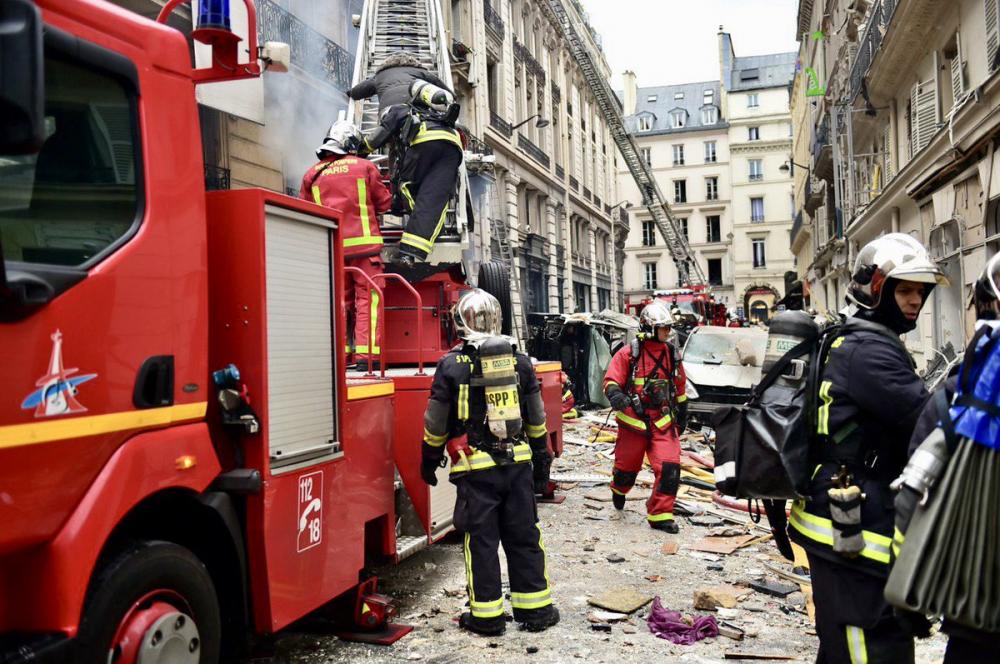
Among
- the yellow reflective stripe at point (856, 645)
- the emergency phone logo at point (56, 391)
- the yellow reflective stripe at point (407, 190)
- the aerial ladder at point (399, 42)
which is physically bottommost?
the yellow reflective stripe at point (856, 645)

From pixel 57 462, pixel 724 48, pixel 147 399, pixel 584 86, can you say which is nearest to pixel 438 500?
pixel 147 399

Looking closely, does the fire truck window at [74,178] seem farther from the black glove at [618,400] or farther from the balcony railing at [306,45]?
the balcony railing at [306,45]

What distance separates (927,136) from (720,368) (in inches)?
234

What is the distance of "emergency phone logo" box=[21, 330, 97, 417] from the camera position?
85.4 inches

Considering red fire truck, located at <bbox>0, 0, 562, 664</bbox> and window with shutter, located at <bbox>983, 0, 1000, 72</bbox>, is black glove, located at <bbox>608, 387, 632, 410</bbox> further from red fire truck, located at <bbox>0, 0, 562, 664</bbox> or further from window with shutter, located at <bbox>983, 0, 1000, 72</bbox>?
window with shutter, located at <bbox>983, 0, 1000, 72</bbox>

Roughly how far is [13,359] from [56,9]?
106cm

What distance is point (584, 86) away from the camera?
41.5m

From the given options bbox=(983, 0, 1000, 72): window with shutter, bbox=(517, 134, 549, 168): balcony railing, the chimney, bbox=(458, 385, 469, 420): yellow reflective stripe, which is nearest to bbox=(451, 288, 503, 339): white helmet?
bbox=(458, 385, 469, 420): yellow reflective stripe

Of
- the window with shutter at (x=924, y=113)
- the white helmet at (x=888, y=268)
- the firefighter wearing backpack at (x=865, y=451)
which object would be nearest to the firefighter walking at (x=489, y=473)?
the firefighter wearing backpack at (x=865, y=451)

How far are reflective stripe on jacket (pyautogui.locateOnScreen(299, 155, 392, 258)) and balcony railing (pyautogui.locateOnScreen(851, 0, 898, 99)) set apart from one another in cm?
1263

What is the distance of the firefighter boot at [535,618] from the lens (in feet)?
14.8

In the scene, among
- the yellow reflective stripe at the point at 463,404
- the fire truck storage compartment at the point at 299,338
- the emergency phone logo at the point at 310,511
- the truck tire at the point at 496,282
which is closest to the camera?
the fire truck storage compartment at the point at 299,338

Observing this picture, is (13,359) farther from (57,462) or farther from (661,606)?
(661,606)

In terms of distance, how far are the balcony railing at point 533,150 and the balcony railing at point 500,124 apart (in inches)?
49.8
